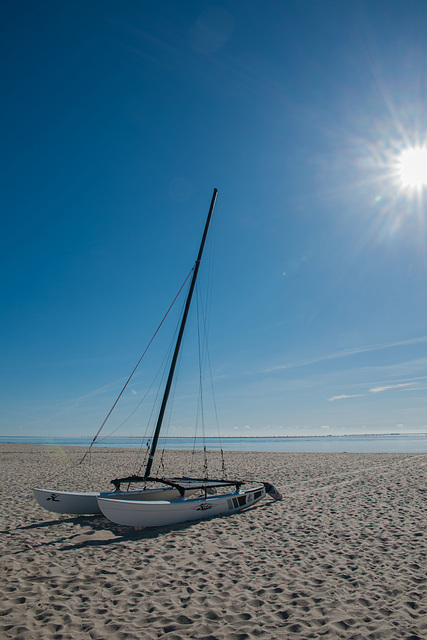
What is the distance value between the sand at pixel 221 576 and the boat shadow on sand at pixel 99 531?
3cm

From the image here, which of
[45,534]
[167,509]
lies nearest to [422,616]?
[167,509]

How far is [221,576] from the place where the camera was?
A: 7.08 metres

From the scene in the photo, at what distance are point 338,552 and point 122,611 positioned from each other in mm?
5414

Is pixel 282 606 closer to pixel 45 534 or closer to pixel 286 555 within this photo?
pixel 286 555

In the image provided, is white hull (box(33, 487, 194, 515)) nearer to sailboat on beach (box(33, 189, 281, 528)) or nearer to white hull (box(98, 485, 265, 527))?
sailboat on beach (box(33, 189, 281, 528))

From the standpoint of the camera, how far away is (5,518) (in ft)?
36.4

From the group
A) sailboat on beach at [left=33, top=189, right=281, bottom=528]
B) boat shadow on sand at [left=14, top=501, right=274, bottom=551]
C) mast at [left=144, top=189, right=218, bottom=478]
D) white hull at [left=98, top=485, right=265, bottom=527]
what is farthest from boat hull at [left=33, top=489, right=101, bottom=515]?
mast at [left=144, top=189, right=218, bottom=478]

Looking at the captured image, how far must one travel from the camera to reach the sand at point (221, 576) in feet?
17.3

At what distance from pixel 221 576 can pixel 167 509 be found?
3.84 m

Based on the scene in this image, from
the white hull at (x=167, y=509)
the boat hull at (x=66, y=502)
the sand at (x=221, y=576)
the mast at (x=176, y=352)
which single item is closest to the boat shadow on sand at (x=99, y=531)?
the sand at (x=221, y=576)

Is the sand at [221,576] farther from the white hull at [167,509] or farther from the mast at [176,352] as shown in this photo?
the mast at [176,352]

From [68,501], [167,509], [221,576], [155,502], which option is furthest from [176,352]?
[221,576]

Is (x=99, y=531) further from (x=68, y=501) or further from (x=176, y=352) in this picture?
(x=176, y=352)

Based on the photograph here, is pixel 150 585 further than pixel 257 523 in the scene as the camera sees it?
No
